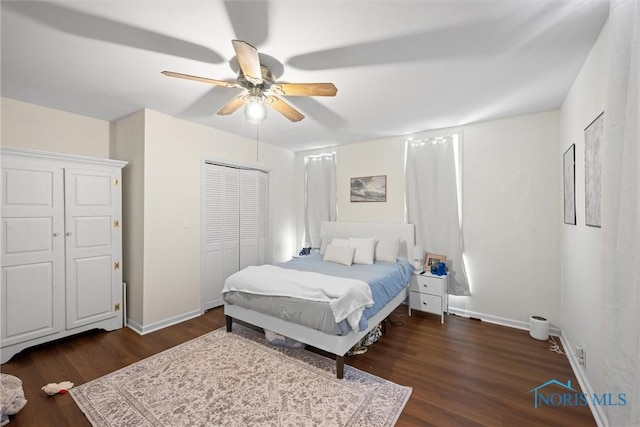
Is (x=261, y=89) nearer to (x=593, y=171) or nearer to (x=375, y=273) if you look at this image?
(x=375, y=273)

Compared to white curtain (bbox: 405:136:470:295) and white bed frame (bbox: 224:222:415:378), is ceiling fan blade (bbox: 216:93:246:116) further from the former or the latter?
white curtain (bbox: 405:136:470:295)

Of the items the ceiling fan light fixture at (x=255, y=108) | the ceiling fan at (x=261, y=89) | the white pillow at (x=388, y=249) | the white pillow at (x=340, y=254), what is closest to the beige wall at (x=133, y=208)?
the ceiling fan at (x=261, y=89)

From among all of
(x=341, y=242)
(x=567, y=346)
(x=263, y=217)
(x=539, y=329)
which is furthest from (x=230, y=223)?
(x=567, y=346)

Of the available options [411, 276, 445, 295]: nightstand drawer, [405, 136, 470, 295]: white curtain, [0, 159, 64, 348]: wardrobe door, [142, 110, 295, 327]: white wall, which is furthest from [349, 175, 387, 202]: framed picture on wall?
[0, 159, 64, 348]: wardrobe door

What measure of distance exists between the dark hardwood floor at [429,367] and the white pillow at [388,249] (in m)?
0.81

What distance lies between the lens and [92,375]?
7.45ft

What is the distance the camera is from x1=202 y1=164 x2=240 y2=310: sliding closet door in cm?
379

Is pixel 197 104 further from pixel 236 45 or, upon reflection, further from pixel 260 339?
pixel 260 339

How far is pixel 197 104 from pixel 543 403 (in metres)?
4.13

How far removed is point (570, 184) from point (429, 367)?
213cm

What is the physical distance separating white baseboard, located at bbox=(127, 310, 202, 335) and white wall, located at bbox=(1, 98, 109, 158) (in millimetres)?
2206

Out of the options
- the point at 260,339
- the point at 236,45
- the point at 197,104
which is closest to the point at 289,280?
the point at 260,339

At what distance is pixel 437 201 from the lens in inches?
149

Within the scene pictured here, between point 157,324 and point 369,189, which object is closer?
point 157,324
